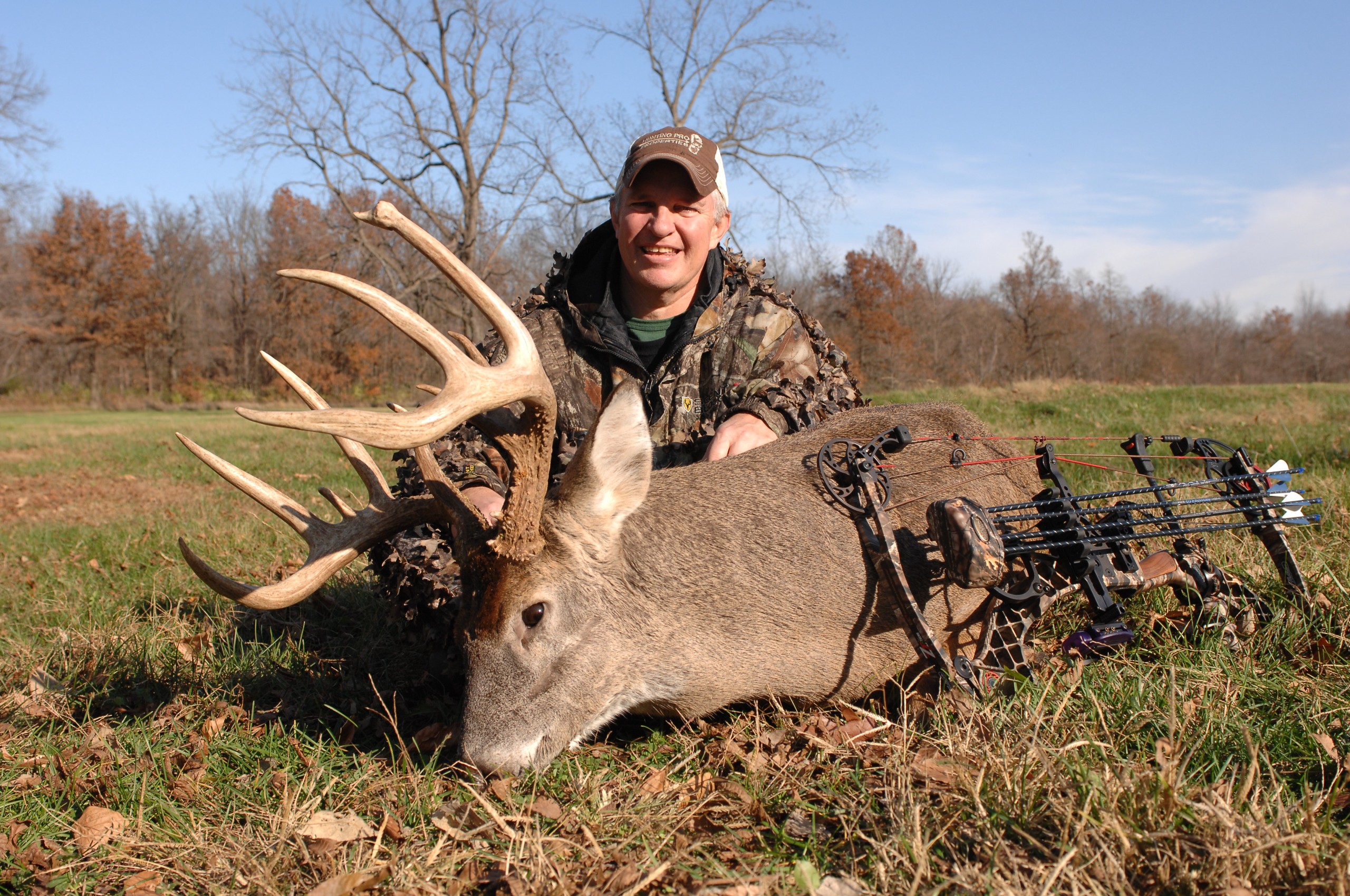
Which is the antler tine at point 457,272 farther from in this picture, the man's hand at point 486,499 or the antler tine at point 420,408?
the man's hand at point 486,499

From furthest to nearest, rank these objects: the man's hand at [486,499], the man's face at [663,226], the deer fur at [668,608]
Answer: the man's face at [663,226]
the man's hand at [486,499]
the deer fur at [668,608]

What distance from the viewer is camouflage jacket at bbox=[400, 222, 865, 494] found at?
4.68 m

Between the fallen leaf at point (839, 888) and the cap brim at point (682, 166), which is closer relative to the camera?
the fallen leaf at point (839, 888)

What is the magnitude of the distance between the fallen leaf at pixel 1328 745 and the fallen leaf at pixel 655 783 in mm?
1774

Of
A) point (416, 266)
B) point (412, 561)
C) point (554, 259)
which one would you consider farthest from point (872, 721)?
point (416, 266)

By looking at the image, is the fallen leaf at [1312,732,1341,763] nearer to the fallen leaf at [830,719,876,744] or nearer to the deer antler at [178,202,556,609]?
the fallen leaf at [830,719,876,744]

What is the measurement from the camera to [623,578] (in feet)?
10.2

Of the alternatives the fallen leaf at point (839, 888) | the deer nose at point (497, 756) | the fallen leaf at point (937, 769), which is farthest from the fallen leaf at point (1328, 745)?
the deer nose at point (497, 756)

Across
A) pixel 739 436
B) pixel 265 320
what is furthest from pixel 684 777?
pixel 265 320

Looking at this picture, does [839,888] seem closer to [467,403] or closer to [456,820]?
[456,820]

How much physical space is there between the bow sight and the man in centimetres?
114

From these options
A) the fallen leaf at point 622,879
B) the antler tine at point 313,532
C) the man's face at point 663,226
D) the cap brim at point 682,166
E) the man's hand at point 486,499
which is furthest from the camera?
the man's face at point 663,226

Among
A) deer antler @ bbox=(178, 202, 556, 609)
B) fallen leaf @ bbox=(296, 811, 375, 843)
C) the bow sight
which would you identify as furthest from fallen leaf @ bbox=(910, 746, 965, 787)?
fallen leaf @ bbox=(296, 811, 375, 843)

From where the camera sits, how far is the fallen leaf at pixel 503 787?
2.65 metres
